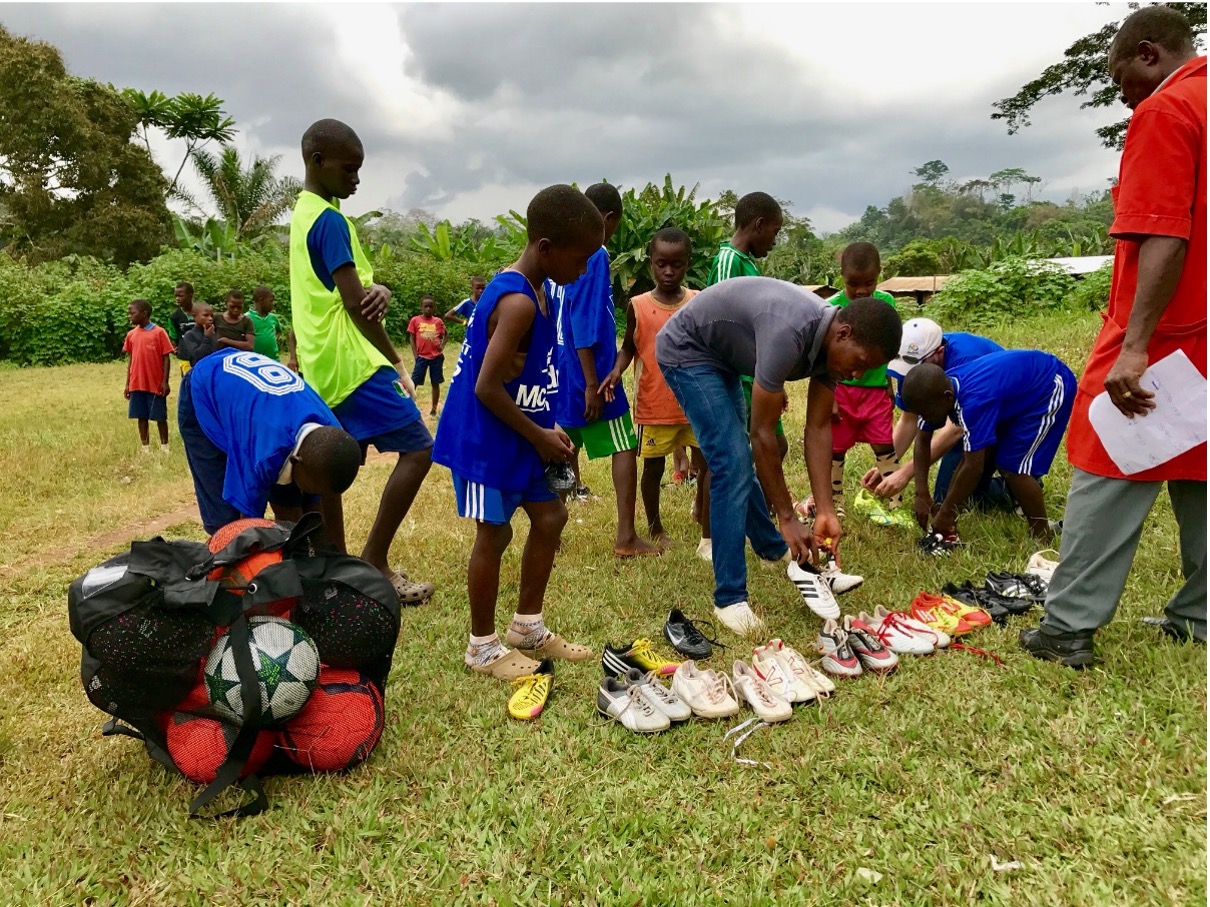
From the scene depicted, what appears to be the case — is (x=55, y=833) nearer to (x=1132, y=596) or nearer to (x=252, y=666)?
(x=252, y=666)

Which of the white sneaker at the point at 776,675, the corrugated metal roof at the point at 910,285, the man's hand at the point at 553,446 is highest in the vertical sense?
the man's hand at the point at 553,446

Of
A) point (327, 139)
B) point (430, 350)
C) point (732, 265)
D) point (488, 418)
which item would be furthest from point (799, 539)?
point (430, 350)

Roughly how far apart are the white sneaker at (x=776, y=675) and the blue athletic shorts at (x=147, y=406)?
7.44 m

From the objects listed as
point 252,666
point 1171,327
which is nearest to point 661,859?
point 252,666

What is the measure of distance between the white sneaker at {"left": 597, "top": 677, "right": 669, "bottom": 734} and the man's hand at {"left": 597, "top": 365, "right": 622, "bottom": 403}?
201cm

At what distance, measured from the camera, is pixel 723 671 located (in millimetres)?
3117

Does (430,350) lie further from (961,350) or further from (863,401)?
(961,350)

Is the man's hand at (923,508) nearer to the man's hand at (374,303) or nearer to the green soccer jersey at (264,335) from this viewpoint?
the man's hand at (374,303)

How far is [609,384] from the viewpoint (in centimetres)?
455

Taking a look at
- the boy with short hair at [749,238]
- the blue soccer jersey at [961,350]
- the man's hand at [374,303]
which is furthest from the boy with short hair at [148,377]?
the blue soccer jersey at [961,350]

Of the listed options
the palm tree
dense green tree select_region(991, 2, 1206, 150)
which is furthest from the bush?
the palm tree

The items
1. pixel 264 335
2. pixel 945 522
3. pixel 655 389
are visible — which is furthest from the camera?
pixel 264 335

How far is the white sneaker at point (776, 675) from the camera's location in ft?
9.27

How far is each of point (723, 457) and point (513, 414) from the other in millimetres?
1054
